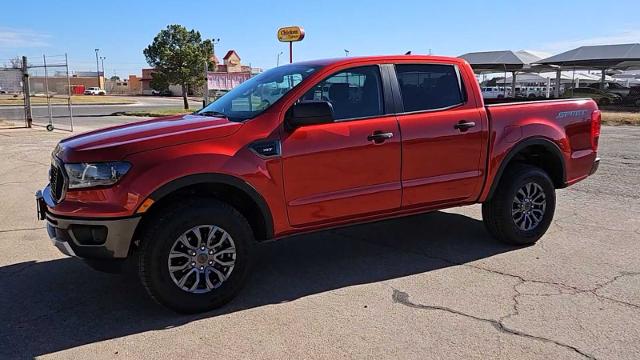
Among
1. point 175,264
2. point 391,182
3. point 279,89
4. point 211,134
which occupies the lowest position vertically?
point 175,264

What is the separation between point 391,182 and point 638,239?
9.77 ft

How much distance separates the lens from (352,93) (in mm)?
4824

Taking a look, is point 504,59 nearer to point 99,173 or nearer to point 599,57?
point 599,57

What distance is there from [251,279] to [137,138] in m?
1.58

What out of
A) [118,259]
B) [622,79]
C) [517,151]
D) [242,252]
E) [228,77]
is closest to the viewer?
[118,259]

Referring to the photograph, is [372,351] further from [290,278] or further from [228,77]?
[228,77]

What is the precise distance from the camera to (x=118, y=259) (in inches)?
157

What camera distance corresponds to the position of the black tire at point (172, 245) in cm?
398

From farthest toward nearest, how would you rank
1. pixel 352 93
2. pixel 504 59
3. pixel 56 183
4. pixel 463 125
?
pixel 504 59 < pixel 463 125 < pixel 352 93 < pixel 56 183

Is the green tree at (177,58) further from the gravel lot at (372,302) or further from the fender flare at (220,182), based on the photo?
the fender flare at (220,182)

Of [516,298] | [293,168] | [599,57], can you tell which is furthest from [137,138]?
[599,57]

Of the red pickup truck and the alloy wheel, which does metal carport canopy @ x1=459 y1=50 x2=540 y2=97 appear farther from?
the alloy wheel

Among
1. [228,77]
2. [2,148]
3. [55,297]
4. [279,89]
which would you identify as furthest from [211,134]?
[228,77]

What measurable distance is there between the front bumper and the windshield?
1.24m
